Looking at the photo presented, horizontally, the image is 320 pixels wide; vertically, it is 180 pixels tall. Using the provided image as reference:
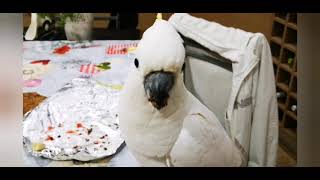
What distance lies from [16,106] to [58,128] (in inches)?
6.1

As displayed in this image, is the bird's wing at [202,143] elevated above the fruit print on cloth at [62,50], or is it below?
below

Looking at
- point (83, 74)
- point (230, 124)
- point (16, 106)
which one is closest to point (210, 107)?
point (230, 124)

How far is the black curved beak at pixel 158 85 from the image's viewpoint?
1.29m

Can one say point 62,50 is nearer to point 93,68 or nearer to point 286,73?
point 93,68

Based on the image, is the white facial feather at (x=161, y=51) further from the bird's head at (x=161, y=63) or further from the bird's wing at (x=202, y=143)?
the bird's wing at (x=202, y=143)

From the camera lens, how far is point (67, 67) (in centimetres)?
150

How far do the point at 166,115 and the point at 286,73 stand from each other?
A: 1.36ft

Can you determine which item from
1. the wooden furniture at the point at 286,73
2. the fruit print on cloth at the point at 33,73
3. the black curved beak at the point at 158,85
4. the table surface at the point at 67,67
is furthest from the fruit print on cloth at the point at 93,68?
the wooden furniture at the point at 286,73

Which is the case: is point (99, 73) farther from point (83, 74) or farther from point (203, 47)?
point (203, 47)

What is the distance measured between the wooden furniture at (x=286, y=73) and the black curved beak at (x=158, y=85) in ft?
1.19

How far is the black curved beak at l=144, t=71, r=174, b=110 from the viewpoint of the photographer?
1.29 meters

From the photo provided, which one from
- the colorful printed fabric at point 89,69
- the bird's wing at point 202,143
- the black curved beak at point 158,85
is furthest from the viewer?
the colorful printed fabric at point 89,69

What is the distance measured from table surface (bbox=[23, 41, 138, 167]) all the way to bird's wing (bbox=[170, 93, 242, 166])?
167 mm

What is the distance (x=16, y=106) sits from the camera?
1479 millimetres
